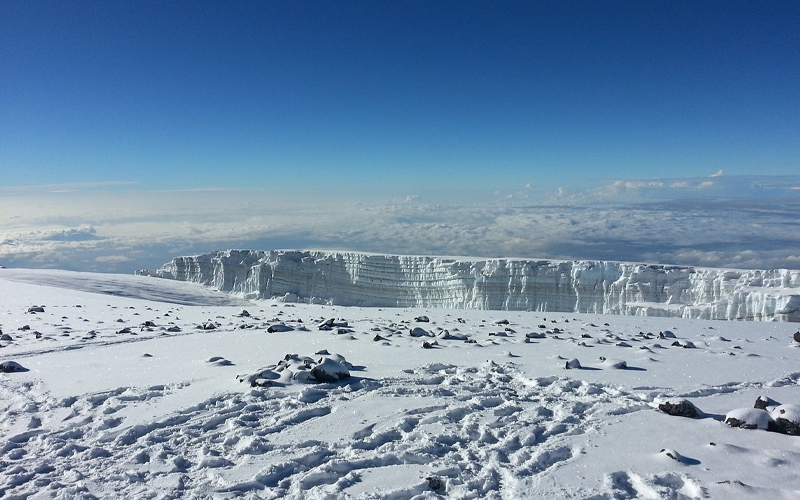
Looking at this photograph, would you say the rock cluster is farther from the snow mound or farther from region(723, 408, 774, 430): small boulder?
the snow mound

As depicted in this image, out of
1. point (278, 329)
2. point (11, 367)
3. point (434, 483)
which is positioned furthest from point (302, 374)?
point (278, 329)

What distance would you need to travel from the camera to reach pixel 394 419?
17.8 ft

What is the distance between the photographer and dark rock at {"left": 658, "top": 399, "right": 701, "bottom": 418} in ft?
17.7

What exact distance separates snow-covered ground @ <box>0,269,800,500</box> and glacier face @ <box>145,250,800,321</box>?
14.7m

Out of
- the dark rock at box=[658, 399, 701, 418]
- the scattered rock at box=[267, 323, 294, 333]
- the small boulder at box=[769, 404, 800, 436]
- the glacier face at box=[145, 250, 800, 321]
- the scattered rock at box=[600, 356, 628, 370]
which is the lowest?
the glacier face at box=[145, 250, 800, 321]

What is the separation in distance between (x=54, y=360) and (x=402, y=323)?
8176mm

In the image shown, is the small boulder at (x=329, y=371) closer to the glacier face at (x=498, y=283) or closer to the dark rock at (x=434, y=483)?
the dark rock at (x=434, y=483)

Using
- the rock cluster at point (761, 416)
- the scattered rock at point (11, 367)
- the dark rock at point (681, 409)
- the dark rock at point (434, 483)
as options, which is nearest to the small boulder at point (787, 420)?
the rock cluster at point (761, 416)

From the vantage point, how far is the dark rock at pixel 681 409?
17.7 ft

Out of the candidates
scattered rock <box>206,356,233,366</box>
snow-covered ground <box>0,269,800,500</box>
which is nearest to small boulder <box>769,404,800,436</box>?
snow-covered ground <box>0,269,800,500</box>

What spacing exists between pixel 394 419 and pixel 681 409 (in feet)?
11.1

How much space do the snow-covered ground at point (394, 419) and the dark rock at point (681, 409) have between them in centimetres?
13

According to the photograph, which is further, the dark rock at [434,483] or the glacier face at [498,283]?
the glacier face at [498,283]

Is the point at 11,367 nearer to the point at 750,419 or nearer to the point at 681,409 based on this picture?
the point at 681,409
